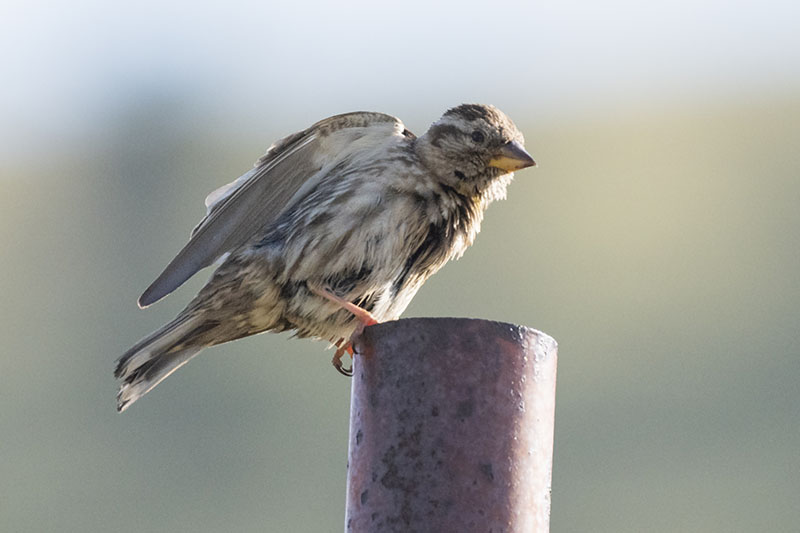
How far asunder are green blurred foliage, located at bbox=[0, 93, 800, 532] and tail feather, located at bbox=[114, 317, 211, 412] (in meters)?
55.5

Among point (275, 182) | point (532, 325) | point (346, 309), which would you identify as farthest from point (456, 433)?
point (532, 325)

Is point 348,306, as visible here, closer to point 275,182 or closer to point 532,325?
point 275,182

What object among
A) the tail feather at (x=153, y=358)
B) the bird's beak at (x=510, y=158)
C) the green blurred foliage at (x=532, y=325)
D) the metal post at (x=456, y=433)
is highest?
the green blurred foliage at (x=532, y=325)

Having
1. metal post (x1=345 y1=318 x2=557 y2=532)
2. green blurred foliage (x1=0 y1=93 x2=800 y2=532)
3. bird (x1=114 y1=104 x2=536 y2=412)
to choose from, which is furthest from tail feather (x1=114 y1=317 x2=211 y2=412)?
green blurred foliage (x1=0 y1=93 x2=800 y2=532)

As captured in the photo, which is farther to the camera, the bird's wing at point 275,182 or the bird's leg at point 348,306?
the bird's wing at point 275,182

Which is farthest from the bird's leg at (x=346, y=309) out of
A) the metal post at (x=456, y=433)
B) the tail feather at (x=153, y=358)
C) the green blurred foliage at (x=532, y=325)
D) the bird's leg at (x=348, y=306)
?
the green blurred foliage at (x=532, y=325)

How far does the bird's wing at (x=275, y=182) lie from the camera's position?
6875 millimetres

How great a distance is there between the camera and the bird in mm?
6574

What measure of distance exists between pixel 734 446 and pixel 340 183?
66.9 metres

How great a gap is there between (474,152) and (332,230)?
790mm

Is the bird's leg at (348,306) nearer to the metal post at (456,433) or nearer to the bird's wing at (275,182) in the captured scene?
the bird's wing at (275,182)

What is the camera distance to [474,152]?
6918mm

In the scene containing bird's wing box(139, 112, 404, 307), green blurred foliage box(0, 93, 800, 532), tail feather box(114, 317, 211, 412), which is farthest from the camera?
green blurred foliage box(0, 93, 800, 532)

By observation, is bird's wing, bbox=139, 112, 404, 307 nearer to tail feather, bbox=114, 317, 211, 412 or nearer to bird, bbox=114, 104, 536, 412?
bird, bbox=114, 104, 536, 412
